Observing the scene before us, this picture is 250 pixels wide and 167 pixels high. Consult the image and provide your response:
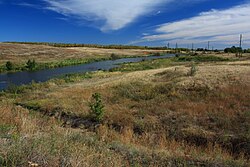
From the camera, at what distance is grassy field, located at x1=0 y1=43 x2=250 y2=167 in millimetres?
5117

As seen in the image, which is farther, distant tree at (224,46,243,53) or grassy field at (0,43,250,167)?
distant tree at (224,46,243,53)

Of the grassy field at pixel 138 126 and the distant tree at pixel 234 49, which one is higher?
the distant tree at pixel 234 49

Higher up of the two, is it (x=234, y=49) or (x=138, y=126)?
(x=234, y=49)

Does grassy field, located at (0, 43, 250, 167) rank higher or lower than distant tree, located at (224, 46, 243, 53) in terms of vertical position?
lower

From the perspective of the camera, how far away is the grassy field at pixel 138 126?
5117mm

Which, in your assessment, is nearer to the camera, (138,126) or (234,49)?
(138,126)

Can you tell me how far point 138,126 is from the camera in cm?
1289

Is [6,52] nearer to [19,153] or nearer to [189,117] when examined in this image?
[189,117]

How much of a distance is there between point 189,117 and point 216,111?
160 cm

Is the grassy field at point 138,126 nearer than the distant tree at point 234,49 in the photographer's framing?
Yes

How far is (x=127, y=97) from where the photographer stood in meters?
19.4

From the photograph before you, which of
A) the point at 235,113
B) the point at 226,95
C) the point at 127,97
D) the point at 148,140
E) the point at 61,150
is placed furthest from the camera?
the point at 127,97

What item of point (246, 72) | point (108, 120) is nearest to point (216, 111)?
point (108, 120)

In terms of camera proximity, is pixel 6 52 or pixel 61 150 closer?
pixel 61 150
